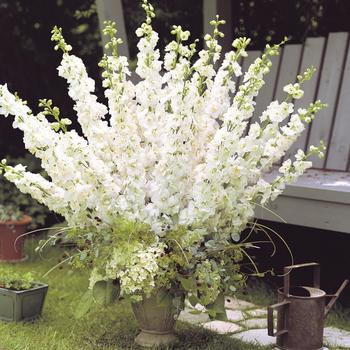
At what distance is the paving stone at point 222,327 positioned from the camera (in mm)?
3640

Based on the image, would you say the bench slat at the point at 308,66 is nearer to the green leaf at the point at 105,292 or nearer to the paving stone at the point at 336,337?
the paving stone at the point at 336,337

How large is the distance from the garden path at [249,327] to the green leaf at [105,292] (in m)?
0.50

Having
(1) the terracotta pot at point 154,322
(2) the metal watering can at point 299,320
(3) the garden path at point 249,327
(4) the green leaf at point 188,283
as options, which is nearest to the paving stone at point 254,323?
(3) the garden path at point 249,327

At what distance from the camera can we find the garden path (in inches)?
138

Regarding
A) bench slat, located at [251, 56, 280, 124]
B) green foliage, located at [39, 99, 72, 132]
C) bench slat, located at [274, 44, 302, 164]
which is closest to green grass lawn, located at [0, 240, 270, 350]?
green foliage, located at [39, 99, 72, 132]

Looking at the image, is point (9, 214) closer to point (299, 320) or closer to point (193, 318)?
point (193, 318)

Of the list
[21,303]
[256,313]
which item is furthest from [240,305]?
[21,303]

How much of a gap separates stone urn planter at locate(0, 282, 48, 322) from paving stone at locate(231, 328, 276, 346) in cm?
95

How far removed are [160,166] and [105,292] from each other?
1.85 ft

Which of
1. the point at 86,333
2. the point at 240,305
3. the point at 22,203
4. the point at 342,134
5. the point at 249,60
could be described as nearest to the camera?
the point at 86,333

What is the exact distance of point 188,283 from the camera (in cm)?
294

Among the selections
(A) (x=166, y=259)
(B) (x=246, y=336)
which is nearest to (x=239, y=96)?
(A) (x=166, y=259)

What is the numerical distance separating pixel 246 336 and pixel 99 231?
99 cm

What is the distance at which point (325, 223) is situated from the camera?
3734 millimetres
